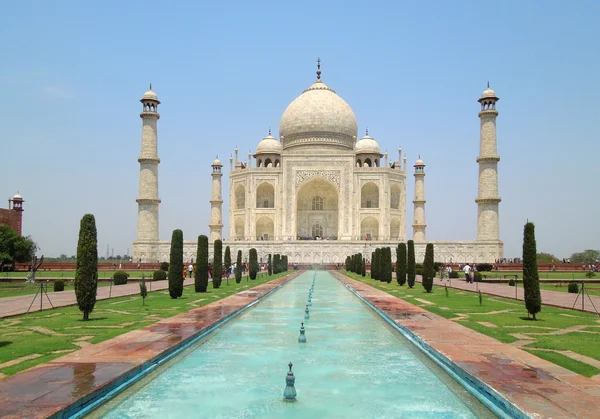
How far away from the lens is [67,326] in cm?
752

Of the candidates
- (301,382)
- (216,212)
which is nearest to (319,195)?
(216,212)

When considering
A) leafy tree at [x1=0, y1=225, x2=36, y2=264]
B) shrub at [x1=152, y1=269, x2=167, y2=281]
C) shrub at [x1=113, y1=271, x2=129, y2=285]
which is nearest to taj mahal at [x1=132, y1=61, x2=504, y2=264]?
leafy tree at [x1=0, y1=225, x2=36, y2=264]

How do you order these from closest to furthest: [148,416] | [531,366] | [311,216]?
[148,416] < [531,366] < [311,216]

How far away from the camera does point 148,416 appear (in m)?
3.78

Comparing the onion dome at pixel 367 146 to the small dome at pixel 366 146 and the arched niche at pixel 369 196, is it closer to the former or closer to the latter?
the small dome at pixel 366 146

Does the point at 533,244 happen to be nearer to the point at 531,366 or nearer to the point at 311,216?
the point at 531,366

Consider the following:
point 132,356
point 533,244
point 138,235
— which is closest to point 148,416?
point 132,356

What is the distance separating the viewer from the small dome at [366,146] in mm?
42266

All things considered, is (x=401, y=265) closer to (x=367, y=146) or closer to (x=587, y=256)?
(x=367, y=146)

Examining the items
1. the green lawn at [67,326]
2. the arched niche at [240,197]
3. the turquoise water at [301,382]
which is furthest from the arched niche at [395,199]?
the turquoise water at [301,382]

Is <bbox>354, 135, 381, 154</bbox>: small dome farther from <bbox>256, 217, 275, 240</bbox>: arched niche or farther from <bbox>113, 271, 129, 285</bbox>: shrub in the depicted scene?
<bbox>113, 271, 129, 285</bbox>: shrub

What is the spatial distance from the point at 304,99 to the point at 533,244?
3542cm

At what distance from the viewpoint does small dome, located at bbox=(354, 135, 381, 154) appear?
42.3m

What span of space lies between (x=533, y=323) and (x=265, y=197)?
110 ft
